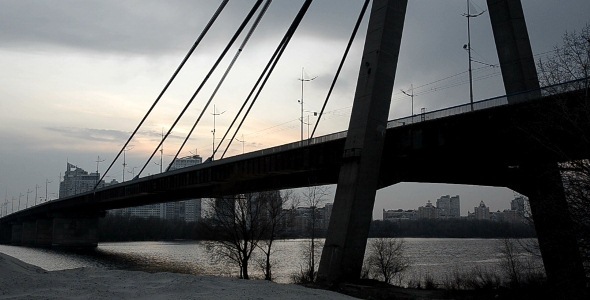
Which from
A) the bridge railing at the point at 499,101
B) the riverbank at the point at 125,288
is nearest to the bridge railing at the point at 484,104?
the bridge railing at the point at 499,101

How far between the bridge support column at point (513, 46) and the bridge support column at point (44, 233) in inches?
4448

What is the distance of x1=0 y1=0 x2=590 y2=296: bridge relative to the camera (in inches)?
834

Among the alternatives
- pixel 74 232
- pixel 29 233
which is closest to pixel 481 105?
pixel 74 232

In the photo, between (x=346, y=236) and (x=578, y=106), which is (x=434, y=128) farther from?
(x=578, y=106)

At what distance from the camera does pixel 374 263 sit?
Answer: 41.1m

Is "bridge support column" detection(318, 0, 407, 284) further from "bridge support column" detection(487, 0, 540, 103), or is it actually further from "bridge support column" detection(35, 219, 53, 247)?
"bridge support column" detection(35, 219, 53, 247)

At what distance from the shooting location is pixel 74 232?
110 meters

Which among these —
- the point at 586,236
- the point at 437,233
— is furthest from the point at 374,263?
the point at 437,233

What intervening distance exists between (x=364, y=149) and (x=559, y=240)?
12114 millimetres

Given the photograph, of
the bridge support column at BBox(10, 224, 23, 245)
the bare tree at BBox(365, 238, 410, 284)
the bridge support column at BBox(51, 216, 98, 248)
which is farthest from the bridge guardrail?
the bridge support column at BBox(10, 224, 23, 245)

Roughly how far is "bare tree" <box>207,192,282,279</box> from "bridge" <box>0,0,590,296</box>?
365 cm

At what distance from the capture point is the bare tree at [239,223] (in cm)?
4259

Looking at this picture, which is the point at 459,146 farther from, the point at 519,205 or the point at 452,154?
the point at 519,205

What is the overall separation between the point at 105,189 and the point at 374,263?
57.8m
